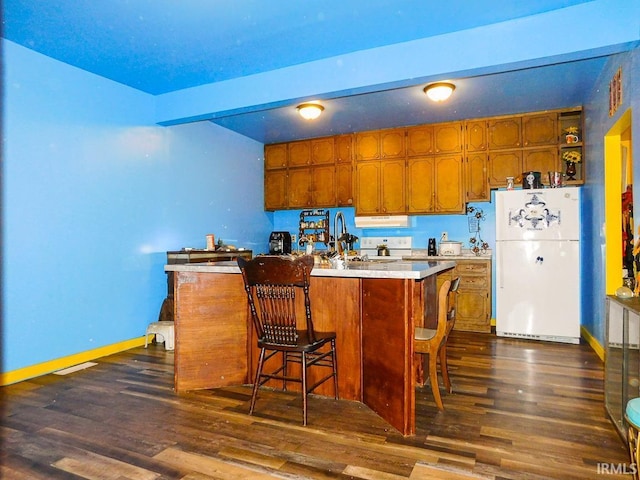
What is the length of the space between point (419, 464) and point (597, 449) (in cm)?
94

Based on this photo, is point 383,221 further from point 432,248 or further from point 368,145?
point 368,145

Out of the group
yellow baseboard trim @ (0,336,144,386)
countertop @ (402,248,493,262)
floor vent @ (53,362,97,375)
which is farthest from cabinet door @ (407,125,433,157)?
floor vent @ (53,362,97,375)

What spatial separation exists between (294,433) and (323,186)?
4.25m

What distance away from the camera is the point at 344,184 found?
5.88 meters

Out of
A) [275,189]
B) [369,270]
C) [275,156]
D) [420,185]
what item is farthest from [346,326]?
[275,156]

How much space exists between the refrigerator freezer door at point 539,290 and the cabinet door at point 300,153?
3.06 metres

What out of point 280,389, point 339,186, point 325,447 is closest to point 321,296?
point 280,389

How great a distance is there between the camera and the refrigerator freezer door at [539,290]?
429 cm

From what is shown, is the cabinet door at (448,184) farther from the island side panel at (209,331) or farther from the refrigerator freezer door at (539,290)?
the island side panel at (209,331)

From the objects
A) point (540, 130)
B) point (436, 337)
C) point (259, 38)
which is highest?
point (259, 38)

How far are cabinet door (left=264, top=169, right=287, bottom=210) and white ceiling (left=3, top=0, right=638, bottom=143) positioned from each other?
212 cm

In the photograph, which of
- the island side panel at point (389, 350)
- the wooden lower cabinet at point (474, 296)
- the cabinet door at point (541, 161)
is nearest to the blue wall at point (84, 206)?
the island side panel at point (389, 350)

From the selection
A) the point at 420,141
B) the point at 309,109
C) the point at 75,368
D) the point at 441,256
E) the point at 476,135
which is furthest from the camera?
the point at 420,141

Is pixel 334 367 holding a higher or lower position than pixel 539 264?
lower
